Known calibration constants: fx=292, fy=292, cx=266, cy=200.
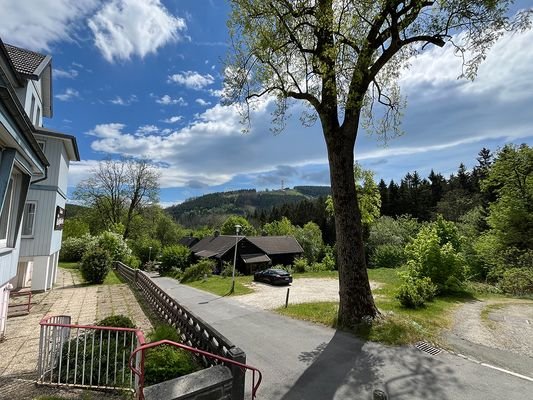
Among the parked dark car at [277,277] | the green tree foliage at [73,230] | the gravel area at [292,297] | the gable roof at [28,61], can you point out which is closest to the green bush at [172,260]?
the green tree foliage at [73,230]

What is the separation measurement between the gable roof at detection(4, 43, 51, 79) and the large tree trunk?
11.8m

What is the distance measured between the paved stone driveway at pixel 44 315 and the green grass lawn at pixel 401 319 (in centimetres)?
647

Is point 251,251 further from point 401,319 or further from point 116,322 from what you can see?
point 116,322

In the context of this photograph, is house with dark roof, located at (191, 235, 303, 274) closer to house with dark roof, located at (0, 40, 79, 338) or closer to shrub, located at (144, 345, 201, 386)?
house with dark roof, located at (0, 40, 79, 338)

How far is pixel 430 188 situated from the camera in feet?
218

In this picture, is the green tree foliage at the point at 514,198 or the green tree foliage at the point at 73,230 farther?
the green tree foliage at the point at 73,230

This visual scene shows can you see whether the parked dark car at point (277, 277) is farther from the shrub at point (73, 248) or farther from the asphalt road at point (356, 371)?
the shrub at point (73, 248)

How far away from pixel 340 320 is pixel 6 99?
411 inches

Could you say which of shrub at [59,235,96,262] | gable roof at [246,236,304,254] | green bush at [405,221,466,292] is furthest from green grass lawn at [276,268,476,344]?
shrub at [59,235,96,262]

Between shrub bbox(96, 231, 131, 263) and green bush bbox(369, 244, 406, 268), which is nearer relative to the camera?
shrub bbox(96, 231, 131, 263)

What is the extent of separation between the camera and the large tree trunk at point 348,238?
9789mm

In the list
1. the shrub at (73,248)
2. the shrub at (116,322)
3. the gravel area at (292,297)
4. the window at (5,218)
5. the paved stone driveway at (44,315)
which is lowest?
the gravel area at (292,297)

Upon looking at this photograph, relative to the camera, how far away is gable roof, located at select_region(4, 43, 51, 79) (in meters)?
11.2

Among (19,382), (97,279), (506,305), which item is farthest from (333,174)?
(97,279)
